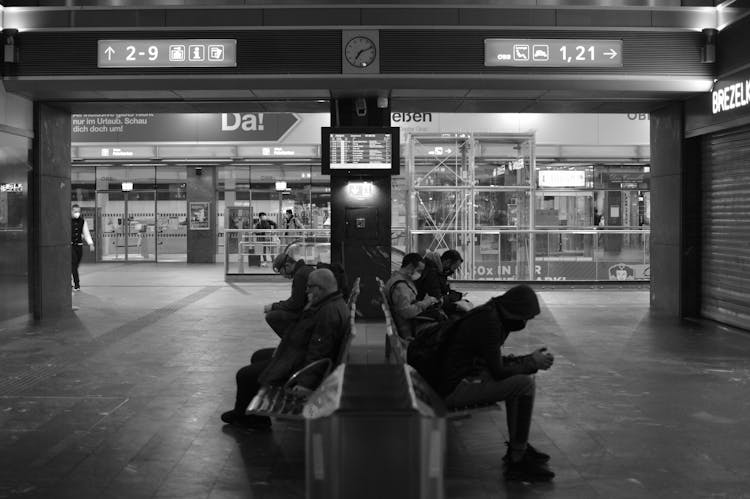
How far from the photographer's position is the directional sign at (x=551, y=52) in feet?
37.4

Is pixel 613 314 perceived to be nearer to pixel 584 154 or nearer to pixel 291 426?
pixel 291 426

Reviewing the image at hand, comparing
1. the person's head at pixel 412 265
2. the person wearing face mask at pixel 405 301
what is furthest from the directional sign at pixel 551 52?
the person wearing face mask at pixel 405 301

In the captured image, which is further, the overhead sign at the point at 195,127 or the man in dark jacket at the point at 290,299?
the overhead sign at the point at 195,127

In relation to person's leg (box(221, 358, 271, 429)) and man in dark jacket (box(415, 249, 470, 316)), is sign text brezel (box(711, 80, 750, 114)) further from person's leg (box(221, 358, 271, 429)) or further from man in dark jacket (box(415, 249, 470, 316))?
person's leg (box(221, 358, 271, 429))

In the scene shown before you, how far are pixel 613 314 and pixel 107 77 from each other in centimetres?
852

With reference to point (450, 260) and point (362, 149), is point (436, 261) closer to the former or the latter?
point (450, 260)

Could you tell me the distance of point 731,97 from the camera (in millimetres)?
11023

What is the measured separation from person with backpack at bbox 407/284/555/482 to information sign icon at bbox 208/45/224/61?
7303 millimetres

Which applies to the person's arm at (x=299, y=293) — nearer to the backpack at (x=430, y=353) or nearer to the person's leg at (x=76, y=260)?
the backpack at (x=430, y=353)

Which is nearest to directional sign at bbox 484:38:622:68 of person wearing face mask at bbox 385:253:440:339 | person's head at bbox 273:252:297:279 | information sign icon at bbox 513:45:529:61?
information sign icon at bbox 513:45:529:61

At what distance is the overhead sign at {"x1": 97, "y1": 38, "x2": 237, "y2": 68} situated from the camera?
11406 millimetres

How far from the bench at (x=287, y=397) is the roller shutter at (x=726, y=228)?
7490 mm

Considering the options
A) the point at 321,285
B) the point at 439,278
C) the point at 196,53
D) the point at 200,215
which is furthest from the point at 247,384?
the point at 200,215

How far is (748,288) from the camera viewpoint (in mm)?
11102
